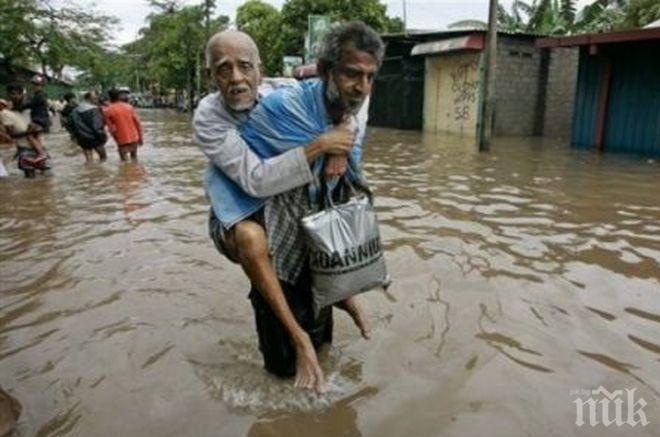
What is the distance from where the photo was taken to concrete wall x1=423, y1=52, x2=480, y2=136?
18281mm

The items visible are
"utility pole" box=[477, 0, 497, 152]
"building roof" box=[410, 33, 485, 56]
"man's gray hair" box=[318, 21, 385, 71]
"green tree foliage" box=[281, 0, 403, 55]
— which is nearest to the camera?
"man's gray hair" box=[318, 21, 385, 71]

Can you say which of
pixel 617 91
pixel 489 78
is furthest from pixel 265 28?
pixel 617 91

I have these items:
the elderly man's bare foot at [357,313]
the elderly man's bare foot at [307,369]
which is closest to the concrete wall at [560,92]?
the elderly man's bare foot at [357,313]

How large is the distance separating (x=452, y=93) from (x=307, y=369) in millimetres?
17647

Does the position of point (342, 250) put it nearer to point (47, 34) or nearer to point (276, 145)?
point (276, 145)

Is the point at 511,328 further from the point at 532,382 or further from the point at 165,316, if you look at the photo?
the point at 165,316

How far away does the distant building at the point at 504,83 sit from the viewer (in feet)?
58.1

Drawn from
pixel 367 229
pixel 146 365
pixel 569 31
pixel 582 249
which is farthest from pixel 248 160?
pixel 569 31

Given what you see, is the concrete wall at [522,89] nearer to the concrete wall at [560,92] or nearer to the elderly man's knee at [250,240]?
the concrete wall at [560,92]

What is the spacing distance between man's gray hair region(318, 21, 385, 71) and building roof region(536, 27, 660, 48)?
1074 cm

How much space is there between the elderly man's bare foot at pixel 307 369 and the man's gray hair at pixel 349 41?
115 cm

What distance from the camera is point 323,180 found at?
2.68 metres

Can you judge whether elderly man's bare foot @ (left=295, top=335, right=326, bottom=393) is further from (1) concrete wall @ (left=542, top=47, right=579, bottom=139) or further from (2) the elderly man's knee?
(1) concrete wall @ (left=542, top=47, right=579, bottom=139)

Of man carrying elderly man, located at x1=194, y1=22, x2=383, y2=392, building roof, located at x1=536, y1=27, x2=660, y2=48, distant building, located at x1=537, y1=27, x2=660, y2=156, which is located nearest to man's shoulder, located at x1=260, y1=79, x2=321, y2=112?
man carrying elderly man, located at x1=194, y1=22, x2=383, y2=392
